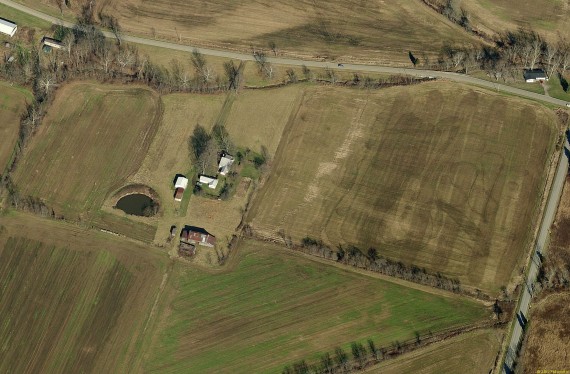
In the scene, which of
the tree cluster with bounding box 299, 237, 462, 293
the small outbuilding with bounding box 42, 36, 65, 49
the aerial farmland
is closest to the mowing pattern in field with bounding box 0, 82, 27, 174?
the aerial farmland

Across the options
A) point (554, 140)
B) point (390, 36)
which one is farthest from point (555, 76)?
point (390, 36)

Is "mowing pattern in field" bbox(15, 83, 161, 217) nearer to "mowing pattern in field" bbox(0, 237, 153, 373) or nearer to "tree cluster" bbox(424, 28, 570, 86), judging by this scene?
"mowing pattern in field" bbox(0, 237, 153, 373)

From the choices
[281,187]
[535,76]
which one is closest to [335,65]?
[281,187]

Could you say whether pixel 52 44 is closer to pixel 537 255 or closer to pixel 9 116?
pixel 9 116

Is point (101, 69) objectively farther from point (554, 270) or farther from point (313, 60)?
point (554, 270)

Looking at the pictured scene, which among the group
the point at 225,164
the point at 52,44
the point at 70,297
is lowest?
the point at 70,297
